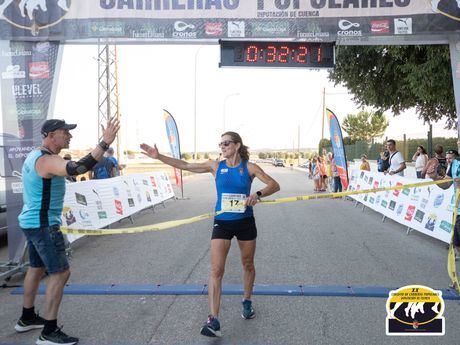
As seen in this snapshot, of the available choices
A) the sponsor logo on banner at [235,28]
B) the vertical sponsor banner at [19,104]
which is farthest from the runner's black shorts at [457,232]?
the vertical sponsor banner at [19,104]

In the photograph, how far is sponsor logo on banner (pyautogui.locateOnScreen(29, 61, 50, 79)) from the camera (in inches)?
249

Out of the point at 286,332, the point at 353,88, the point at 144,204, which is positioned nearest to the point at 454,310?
the point at 286,332

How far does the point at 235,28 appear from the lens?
21.6 ft

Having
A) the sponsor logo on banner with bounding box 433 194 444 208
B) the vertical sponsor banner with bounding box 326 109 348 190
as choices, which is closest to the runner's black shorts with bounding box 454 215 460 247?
the sponsor logo on banner with bounding box 433 194 444 208

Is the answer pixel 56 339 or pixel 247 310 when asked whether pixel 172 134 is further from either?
pixel 56 339

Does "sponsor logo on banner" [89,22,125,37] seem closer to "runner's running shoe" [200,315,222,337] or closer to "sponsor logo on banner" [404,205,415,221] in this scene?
"runner's running shoe" [200,315,222,337]

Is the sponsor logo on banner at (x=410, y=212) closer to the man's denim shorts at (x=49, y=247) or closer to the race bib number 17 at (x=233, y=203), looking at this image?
the race bib number 17 at (x=233, y=203)

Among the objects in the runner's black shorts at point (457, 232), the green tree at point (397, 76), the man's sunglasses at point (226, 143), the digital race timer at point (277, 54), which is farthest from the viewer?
the green tree at point (397, 76)

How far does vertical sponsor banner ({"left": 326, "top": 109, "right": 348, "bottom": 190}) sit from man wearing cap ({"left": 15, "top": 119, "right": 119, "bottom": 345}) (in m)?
12.4

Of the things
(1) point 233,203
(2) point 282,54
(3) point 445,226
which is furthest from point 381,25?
(1) point 233,203

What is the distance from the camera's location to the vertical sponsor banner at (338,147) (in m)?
15.2

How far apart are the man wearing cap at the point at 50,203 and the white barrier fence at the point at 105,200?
3530 mm

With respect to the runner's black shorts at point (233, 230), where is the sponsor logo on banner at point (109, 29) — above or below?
above

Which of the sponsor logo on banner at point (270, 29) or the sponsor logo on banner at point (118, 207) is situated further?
the sponsor logo on banner at point (118, 207)
